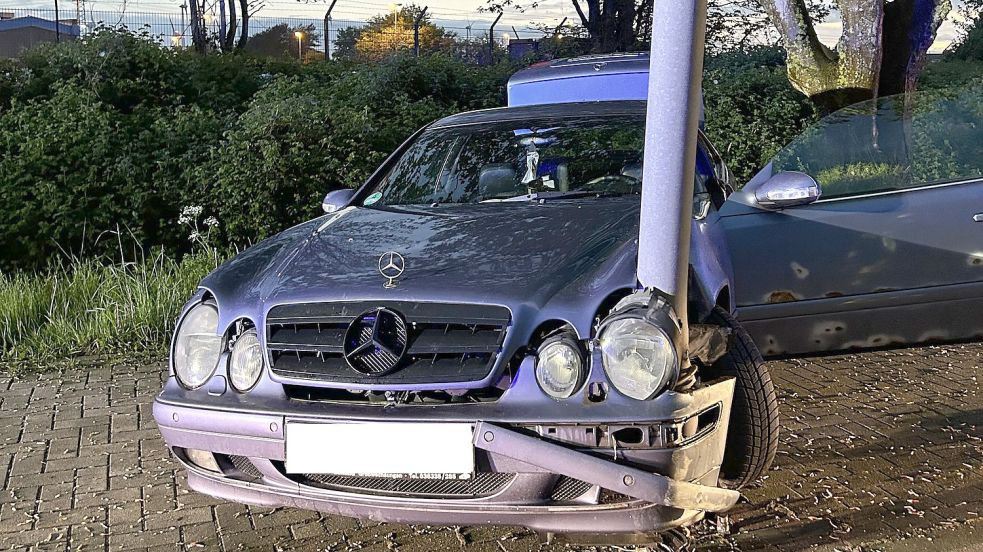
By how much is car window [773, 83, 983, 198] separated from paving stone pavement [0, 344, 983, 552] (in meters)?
1.14

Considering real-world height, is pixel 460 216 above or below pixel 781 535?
above

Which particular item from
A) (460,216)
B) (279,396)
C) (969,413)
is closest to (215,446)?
(279,396)

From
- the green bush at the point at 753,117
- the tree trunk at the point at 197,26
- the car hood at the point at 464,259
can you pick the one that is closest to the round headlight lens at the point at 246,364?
the car hood at the point at 464,259

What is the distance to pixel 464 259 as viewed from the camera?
11.4 ft

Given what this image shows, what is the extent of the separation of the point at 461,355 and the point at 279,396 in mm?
609

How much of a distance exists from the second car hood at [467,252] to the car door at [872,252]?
1.22m

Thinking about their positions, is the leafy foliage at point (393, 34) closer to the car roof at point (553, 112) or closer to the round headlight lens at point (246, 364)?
the car roof at point (553, 112)

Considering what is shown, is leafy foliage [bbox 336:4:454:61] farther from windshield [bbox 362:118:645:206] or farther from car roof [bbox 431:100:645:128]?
windshield [bbox 362:118:645:206]


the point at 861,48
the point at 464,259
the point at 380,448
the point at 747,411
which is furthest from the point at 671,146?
the point at 861,48

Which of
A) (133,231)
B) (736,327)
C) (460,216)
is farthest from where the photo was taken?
(133,231)

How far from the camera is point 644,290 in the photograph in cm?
312

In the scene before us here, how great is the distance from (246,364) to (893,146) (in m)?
3.58

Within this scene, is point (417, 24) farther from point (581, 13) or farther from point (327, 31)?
point (581, 13)

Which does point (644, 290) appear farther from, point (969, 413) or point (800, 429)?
point (969, 413)
